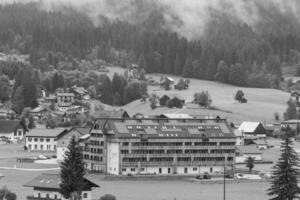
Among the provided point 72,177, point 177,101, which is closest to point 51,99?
point 177,101

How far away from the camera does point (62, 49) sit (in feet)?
627

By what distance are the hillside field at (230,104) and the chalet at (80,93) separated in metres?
6.54

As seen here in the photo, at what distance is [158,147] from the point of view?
75938 millimetres

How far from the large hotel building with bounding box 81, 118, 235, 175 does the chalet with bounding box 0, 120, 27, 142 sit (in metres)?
33.5

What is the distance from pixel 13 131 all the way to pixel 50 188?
59.0 m

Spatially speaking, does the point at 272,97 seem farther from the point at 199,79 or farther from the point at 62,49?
the point at 62,49

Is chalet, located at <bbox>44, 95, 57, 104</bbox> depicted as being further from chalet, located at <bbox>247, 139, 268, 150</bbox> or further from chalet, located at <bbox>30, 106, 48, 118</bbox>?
chalet, located at <bbox>247, 139, 268, 150</bbox>

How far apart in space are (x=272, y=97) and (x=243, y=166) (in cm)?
7790

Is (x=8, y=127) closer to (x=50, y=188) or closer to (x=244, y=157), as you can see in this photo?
(x=244, y=157)

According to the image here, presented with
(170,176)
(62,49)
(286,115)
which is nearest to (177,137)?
(170,176)

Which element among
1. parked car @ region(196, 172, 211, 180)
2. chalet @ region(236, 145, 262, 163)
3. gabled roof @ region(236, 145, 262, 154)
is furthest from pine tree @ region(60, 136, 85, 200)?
gabled roof @ region(236, 145, 262, 154)

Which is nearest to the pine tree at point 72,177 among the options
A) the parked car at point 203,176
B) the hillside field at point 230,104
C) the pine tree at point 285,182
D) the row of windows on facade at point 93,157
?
the pine tree at point 285,182

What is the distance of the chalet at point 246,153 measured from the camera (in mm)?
88312

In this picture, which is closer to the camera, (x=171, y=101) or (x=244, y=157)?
(x=244, y=157)
